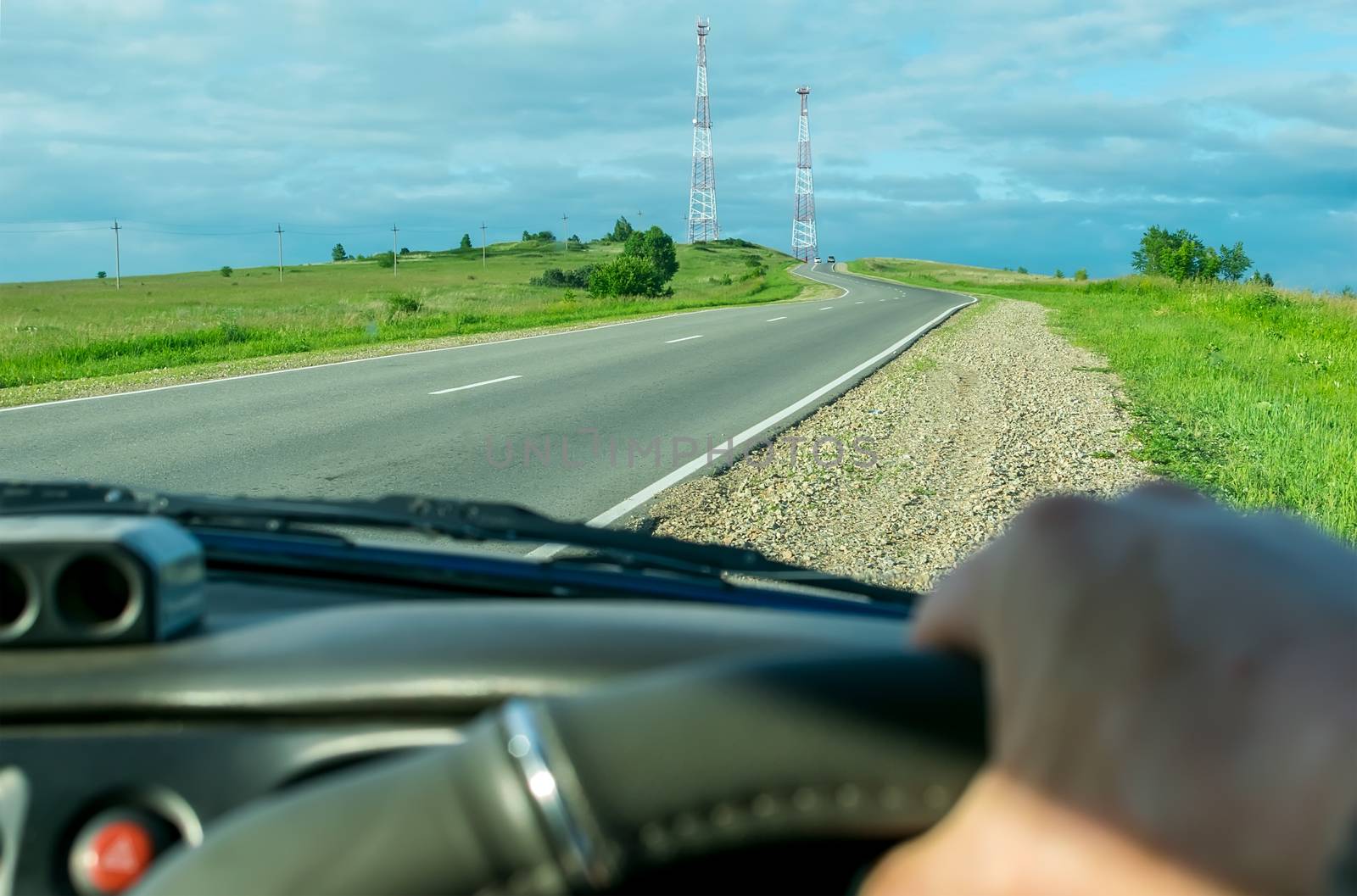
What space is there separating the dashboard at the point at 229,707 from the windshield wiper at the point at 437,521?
0.88 metres

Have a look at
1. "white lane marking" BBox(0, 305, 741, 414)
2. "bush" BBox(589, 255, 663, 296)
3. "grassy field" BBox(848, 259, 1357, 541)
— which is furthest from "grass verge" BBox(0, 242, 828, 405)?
"grassy field" BBox(848, 259, 1357, 541)

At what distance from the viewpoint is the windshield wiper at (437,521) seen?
2406 millimetres

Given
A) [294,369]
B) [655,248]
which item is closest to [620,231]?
[655,248]

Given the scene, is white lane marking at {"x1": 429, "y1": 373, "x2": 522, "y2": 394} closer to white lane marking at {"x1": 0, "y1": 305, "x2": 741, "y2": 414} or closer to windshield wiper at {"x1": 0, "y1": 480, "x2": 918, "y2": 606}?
white lane marking at {"x1": 0, "y1": 305, "x2": 741, "y2": 414}

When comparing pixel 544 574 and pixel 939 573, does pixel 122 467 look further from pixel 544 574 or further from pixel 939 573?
pixel 544 574

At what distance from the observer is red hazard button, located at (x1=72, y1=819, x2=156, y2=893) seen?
4.42ft

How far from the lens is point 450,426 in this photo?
33.9ft

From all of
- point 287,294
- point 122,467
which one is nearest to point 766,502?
point 122,467

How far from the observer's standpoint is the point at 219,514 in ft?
8.04

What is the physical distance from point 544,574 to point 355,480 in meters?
5.98

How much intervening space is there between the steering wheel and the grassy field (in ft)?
21.1

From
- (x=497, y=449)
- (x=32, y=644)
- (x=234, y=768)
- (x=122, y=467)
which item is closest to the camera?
(x=234, y=768)

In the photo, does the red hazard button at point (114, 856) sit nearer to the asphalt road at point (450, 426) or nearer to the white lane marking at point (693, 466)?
the white lane marking at point (693, 466)

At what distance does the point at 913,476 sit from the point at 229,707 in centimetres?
728
